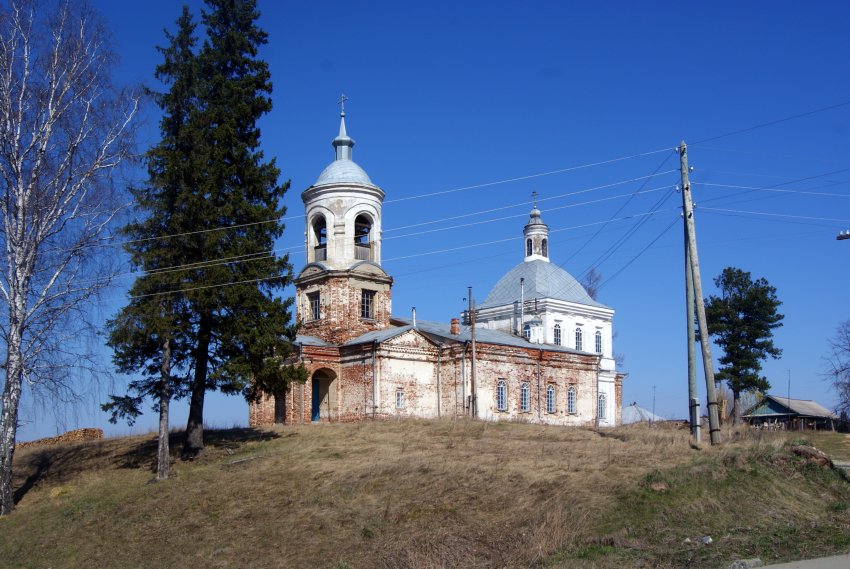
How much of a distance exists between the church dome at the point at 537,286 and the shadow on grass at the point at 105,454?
22688 millimetres

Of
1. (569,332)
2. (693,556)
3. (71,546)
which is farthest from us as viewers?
(569,332)

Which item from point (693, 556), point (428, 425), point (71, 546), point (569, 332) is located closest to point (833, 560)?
point (693, 556)

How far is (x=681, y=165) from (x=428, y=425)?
495 inches

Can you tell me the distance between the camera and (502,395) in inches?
1545

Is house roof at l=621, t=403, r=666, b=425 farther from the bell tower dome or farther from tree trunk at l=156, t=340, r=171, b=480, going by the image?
tree trunk at l=156, t=340, r=171, b=480

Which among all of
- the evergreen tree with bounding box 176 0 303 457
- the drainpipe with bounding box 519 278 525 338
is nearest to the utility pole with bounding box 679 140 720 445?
the evergreen tree with bounding box 176 0 303 457

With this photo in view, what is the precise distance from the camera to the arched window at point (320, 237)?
39.8 m

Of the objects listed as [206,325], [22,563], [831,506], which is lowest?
[22,563]

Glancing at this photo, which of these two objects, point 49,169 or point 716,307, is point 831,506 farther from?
point 716,307

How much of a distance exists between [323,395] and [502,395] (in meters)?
7.55

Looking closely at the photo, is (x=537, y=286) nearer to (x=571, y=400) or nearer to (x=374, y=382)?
(x=571, y=400)

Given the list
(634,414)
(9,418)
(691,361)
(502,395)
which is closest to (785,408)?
(634,414)

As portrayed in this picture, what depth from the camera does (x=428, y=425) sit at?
3167 centimetres

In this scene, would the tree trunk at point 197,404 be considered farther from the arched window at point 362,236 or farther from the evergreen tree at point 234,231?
the arched window at point 362,236
